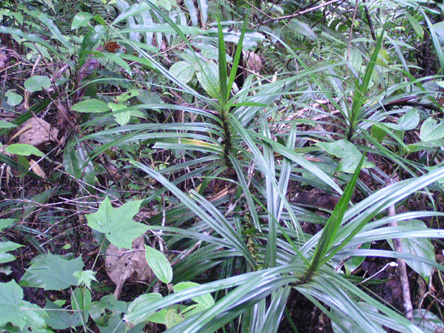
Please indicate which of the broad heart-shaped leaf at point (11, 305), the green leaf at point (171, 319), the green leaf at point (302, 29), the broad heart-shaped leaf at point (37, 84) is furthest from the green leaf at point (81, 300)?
the green leaf at point (302, 29)

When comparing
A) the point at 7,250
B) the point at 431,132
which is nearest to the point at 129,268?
the point at 7,250

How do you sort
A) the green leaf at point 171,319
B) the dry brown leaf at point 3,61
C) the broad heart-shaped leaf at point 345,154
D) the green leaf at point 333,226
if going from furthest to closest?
the dry brown leaf at point 3,61 → the broad heart-shaped leaf at point 345,154 → the green leaf at point 171,319 → the green leaf at point 333,226

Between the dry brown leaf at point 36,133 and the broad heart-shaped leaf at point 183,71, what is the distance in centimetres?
49

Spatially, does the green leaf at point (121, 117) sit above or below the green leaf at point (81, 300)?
above

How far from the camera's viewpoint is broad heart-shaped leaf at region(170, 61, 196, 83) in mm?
1206

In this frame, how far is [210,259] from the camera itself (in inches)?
33.8

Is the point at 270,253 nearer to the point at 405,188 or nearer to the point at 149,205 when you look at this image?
the point at 405,188

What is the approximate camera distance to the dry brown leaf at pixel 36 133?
1.20 meters

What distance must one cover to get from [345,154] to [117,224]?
63 centimetres

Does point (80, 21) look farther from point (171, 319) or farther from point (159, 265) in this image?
point (171, 319)

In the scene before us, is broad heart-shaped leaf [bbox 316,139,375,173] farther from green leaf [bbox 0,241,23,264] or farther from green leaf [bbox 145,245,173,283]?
green leaf [bbox 0,241,23,264]

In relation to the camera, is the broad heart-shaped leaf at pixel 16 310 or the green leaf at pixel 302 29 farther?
the green leaf at pixel 302 29

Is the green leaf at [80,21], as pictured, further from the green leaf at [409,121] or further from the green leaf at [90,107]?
the green leaf at [409,121]

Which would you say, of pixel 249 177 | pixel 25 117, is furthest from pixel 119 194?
pixel 249 177
